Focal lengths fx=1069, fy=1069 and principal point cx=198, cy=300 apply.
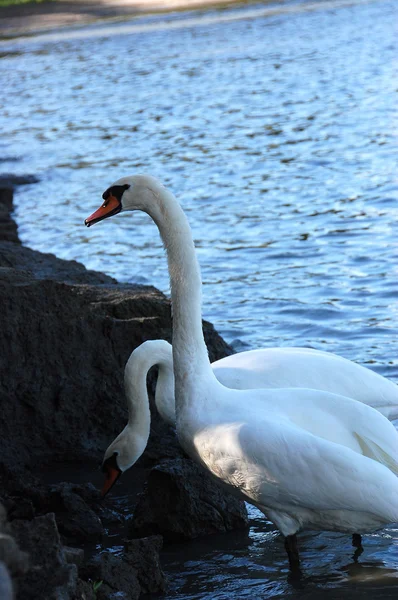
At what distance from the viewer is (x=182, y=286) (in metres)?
5.00

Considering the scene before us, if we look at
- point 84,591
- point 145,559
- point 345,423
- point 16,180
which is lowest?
point 145,559

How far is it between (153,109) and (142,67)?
24.9 feet

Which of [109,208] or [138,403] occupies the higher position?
[109,208]

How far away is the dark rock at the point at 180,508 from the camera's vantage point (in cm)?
529

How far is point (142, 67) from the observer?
27.9 m

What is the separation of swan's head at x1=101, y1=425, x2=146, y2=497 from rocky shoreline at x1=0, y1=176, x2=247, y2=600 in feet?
0.38

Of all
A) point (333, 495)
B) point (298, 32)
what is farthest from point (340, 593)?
point (298, 32)

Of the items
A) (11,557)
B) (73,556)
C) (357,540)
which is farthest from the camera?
(357,540)

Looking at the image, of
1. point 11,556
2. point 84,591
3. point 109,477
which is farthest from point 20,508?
point 11,556

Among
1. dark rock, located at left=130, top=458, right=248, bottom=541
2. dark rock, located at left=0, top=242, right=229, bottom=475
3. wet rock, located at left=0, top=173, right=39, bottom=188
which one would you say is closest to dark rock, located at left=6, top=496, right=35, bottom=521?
dark rock, located at left=130, top=458, right=248, bottom=541

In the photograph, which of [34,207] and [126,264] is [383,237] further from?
[34,207]

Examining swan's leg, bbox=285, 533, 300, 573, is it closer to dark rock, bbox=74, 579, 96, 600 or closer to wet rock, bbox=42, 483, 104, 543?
wet rock, bbox=42, 483, 104, 543

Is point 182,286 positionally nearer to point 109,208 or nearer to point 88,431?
point 109,208

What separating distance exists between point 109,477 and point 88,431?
809 millimetres
